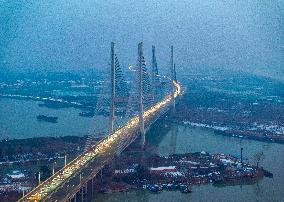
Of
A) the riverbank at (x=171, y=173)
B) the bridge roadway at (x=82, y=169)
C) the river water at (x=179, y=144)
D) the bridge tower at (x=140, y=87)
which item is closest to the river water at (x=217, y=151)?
the river water at (x=179, y=144)

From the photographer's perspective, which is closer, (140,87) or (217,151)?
(140,87)

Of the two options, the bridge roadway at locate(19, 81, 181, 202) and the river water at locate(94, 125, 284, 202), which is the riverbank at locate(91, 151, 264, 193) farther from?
the bridge roadway at locate(19, 81, 181, 202)

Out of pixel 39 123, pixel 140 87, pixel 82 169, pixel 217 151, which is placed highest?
pixel 140 87

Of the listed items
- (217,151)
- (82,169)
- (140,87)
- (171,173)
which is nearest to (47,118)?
(140,87)

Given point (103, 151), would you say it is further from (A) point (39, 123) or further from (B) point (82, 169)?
(A) point (39, 123)

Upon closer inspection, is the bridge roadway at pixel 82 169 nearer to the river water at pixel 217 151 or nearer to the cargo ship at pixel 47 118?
the river water at pixel 217 151

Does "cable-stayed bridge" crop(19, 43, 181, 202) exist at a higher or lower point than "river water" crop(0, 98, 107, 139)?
higher

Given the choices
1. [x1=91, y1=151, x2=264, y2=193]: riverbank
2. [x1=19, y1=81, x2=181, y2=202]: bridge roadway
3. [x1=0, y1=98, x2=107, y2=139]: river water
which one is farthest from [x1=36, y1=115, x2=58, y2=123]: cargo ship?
[x1=91, y1=151, x2=264, y2=193]: riverbank
